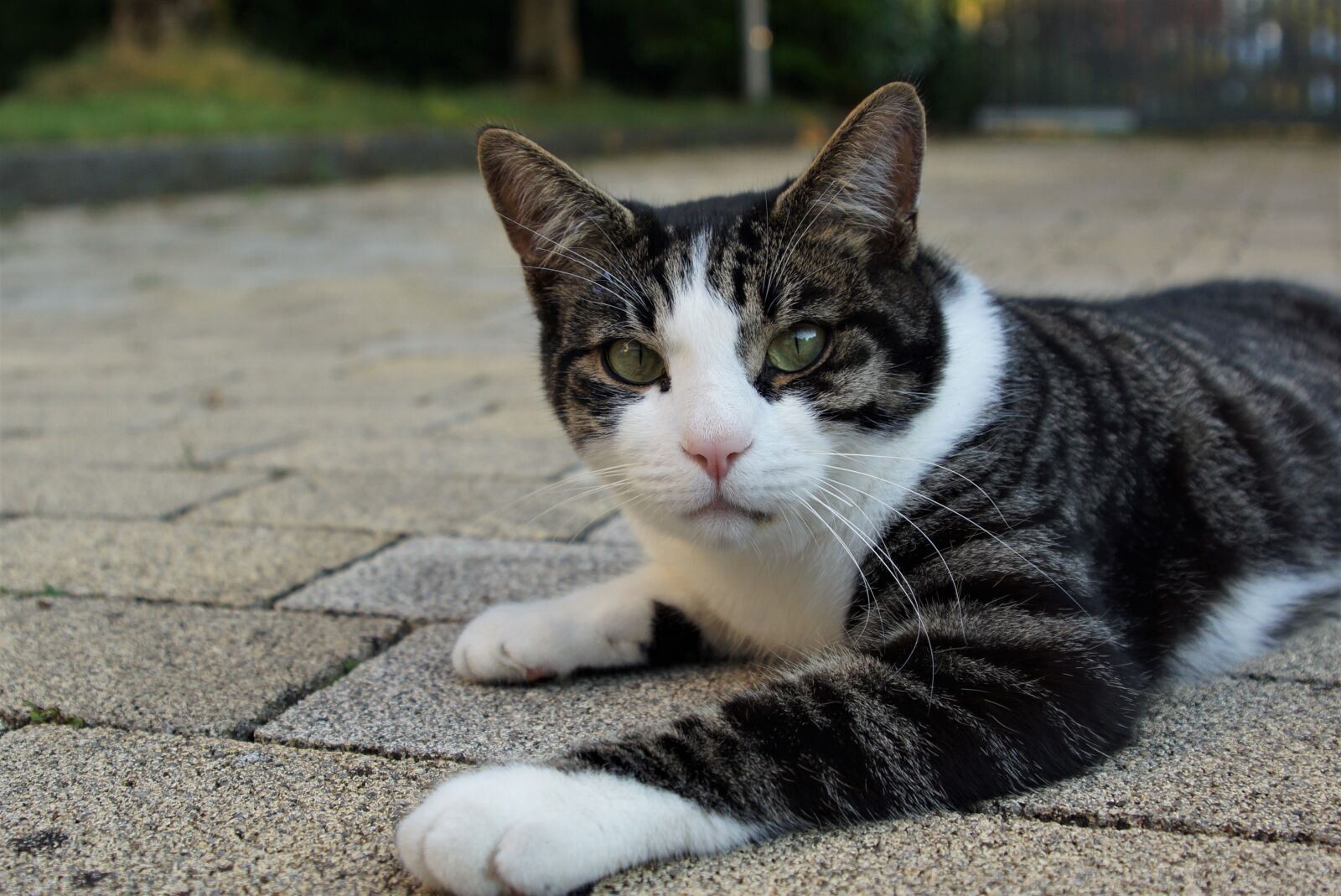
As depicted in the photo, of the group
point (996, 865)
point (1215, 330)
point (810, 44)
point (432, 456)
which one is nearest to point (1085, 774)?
point (996, 865)

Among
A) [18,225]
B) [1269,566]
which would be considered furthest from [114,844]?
[18,225]

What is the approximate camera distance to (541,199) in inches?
92.4

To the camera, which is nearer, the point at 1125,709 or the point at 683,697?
the point at 1125,709

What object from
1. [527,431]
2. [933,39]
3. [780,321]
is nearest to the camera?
[780,321]

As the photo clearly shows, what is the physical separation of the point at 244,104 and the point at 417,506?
10612 mm

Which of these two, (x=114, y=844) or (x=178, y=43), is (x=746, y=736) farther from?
(x=178, y=43)

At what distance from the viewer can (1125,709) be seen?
1.82 meters

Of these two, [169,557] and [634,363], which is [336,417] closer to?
[169,557]

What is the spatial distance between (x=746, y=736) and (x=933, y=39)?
18648mm

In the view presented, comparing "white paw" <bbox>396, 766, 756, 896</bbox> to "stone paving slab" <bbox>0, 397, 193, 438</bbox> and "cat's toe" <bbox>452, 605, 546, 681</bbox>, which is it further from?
"stone paving slab" <bbox>0, 397, 193, 438</bbox>

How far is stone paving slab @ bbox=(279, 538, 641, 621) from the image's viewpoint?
8.14 feet

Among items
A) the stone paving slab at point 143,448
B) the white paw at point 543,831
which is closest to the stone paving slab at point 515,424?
the stone paving slab at point 143,448

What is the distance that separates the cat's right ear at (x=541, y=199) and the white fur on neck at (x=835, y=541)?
1.71ft

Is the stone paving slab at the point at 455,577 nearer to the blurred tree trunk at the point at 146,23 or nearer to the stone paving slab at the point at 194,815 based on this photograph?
the stone paving slab at the point at 194,815
